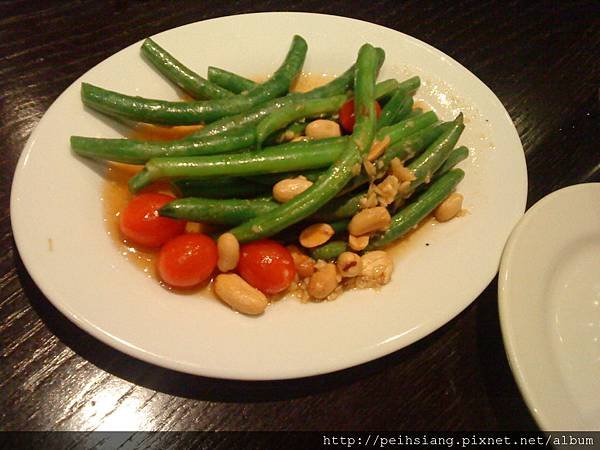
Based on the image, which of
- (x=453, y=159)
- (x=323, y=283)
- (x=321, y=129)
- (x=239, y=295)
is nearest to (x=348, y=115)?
(x=321, y=129)

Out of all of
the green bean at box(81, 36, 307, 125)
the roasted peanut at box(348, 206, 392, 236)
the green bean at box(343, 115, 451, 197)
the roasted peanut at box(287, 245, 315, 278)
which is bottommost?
the roasted peanut at box(287, 245, 315, 278)

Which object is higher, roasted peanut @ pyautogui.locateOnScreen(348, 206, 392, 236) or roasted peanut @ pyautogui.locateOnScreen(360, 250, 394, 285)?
roasted peanut @ pyautogui.locateOnScreen(348, 206, 392, 236)

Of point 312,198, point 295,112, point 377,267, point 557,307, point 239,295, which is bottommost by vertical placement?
point 557,307

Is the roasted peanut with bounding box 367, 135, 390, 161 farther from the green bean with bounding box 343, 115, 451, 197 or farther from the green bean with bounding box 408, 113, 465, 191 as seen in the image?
the green bean with bounding box 408, 113, 465, 191

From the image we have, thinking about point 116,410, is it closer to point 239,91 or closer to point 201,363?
point 201,363

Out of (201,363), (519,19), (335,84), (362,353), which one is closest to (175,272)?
(201,363)

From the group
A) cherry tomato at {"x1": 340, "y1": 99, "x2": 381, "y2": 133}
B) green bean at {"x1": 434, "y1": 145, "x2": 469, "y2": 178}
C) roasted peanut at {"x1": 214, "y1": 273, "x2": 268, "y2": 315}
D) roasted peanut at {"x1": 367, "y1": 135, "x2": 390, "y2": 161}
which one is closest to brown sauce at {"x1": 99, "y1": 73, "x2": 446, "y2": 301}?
roasted peanut at {"x1": 214, "y1": 273, "x2": 268, "y2": 315}

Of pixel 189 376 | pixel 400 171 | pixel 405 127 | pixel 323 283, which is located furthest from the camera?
pixel 405 127

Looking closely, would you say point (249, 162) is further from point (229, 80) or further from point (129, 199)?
point (229, 80)
